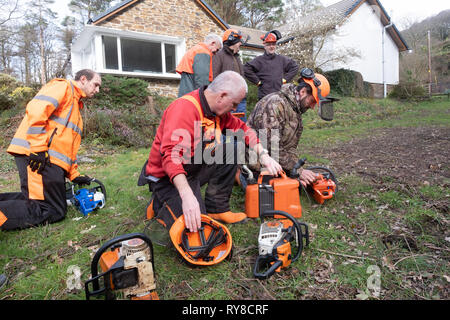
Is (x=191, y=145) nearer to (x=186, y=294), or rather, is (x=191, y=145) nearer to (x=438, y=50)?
(x=186, y=294)

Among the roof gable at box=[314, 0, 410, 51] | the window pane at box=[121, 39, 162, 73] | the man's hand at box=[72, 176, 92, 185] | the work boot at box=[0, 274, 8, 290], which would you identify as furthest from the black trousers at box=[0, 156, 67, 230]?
the roof gable at box=[314, 0, 410, 51]

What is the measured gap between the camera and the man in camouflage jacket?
3.30 m

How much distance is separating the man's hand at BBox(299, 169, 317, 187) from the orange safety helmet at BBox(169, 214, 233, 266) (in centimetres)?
142

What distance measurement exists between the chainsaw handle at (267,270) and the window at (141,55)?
1347 cm

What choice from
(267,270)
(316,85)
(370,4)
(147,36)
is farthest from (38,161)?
(370,4)

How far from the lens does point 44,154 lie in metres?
2.86

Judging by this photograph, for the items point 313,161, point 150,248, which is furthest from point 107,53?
point 150,248

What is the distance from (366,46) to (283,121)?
→ 2091 cm

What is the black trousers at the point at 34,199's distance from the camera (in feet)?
9.13

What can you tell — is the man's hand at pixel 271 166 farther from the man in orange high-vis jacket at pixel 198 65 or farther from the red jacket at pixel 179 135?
the man in orange high-vis jacket at pixel 198 65

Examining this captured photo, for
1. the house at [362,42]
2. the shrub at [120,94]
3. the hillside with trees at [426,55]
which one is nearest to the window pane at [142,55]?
the shrub at [120,94]

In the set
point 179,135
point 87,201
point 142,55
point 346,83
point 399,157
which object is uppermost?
point 142,55

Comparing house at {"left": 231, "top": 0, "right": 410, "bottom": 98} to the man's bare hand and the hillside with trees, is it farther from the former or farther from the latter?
the man's bare hand

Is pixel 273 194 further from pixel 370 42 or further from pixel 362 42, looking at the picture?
pixel 370 42
